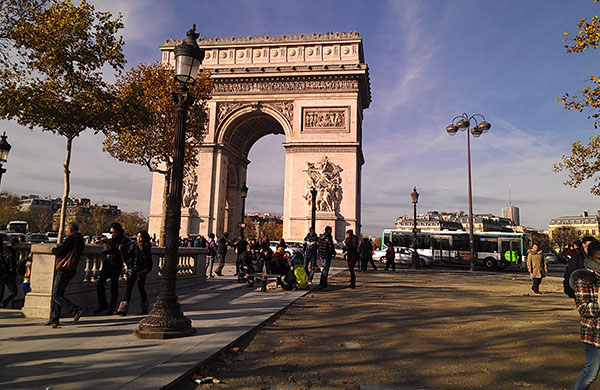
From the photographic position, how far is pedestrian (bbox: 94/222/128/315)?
704 cm

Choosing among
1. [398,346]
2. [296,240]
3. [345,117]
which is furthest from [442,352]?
[345,117]

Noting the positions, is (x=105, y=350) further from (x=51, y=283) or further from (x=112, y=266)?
(x=112, y=266)

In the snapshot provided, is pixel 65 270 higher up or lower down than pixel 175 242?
lower down

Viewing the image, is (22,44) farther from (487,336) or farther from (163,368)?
(487,336)

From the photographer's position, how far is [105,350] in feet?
15.4

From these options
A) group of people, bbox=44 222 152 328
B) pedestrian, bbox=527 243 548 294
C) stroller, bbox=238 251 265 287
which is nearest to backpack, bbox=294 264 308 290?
stroller, bbox=238 251 265 287

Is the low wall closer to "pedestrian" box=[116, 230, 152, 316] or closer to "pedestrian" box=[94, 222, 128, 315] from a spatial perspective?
"pedestrian" box=[94, 222, 128, 315]

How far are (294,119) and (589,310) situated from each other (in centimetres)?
2869

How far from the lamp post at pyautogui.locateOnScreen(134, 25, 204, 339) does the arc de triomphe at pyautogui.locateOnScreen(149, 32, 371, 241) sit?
23441 mm

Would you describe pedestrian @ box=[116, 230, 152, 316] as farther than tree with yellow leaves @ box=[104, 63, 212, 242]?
No

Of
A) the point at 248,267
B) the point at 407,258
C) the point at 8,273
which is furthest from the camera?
the point at 407,258

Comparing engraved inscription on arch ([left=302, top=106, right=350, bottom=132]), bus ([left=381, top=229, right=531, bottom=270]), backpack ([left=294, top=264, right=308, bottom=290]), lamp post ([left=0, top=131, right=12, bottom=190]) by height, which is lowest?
backpack ([left=294, top=264, right=308, bottom=290])

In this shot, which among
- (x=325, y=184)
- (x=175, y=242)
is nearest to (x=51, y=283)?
(x=175, y=242)

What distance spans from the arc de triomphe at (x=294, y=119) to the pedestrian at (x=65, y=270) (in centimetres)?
2328
